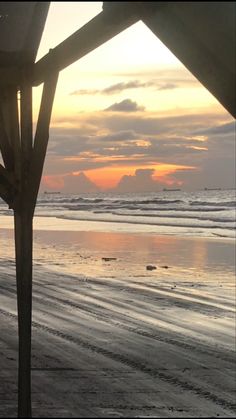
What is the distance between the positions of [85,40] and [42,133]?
1190 millimetres

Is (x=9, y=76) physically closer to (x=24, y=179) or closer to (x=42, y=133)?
(x=42, y=133)

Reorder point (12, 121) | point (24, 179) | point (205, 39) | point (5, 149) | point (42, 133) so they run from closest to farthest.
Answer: point (205, 39)
point (42, 133)
point (24, 179)
point (5, 149)
point (12, 121)

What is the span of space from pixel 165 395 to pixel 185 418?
23.5 inches

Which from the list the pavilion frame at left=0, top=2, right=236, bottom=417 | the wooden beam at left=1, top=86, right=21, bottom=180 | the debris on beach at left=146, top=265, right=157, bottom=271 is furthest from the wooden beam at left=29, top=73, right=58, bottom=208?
the debris on beach at left=146, top=265, right=157, bottom=271

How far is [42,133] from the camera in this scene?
4699mm

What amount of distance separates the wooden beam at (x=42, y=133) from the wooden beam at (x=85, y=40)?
91 mm

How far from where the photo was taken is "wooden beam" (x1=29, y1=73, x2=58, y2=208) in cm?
466

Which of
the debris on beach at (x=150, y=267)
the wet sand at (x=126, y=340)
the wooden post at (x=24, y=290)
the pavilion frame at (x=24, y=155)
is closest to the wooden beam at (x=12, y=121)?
the pavilion frame at (x=24, y=155)

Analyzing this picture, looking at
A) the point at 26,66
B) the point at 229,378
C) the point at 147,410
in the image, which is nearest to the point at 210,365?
the point at 229,378

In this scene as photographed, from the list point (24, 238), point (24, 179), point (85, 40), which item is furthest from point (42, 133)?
point (85, 40)

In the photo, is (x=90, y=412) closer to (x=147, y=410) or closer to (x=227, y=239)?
(x=147, y=410)

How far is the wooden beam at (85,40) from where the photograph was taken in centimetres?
299

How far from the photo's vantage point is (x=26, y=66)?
197 inches

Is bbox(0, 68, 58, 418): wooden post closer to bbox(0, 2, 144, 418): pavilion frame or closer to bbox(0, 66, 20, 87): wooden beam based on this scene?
bbox(0, 2, 144, 418): pavilion frame
